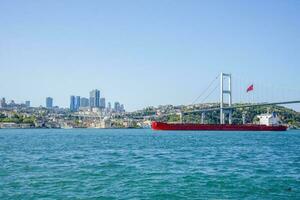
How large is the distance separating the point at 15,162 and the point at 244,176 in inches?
456

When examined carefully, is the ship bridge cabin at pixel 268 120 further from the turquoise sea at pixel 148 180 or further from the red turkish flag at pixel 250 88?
the turquoise sea at pixel 148 180

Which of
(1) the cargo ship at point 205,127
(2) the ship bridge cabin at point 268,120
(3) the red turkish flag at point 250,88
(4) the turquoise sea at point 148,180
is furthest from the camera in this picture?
(2) the ship bridge cabin at point 268,120

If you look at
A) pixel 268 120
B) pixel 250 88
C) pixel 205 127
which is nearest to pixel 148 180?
pixel 250 88

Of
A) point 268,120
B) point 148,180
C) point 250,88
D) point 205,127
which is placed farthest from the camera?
point 268,120

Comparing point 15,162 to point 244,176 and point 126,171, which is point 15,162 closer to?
point 126,171

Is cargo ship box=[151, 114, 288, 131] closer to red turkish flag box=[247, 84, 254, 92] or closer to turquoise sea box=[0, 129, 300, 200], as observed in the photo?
red turkish flag box=[247, 84, 254, 92]

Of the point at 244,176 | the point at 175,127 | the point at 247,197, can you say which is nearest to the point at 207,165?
the point at 244,176

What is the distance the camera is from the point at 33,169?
1853 cm

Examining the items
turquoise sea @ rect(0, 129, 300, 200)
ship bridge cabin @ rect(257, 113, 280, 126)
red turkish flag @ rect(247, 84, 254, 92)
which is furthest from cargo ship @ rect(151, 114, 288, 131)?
turquoise sea @ rect(0, 129, 300, 200)

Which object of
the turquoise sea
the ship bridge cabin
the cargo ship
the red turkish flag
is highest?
the red turkish flag

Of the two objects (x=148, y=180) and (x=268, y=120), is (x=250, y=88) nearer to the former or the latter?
(x=268, y=120)

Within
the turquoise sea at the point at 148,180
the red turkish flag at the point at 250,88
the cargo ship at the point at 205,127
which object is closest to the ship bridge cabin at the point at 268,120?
the cargo ship at the point at 205,127

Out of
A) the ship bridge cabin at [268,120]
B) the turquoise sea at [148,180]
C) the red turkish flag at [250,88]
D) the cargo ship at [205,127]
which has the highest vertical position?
the red turkish flag at [250,88]

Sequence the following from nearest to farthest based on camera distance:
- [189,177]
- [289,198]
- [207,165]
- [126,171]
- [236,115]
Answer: [289,198], [189,177], [126,171], [207,165], [236,115]
